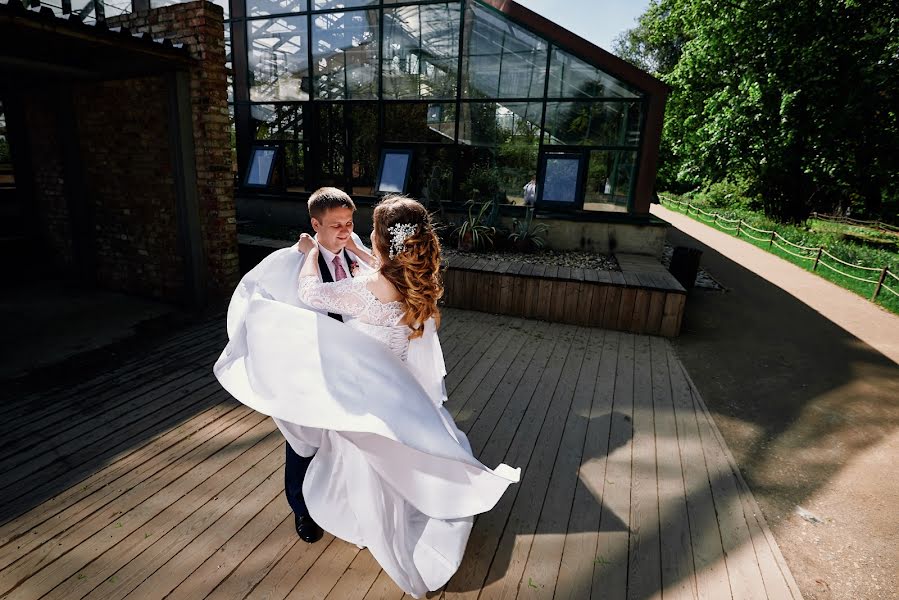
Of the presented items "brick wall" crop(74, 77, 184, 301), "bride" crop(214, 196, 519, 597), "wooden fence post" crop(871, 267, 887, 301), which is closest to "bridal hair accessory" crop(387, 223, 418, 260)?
"bride" crop(214, 196, 519, 597)

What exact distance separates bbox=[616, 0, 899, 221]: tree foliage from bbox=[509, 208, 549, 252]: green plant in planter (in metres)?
10.1

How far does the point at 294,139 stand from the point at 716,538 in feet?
32.1

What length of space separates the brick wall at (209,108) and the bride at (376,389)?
3905mm

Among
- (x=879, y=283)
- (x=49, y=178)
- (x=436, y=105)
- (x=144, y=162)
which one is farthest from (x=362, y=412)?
(x=879, y=283)

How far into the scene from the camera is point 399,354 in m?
2.14

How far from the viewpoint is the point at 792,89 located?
1320 centimetres

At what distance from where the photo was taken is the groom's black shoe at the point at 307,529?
2.29m

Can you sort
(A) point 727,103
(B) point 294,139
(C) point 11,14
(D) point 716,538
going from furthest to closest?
(A) point 727,103, (B) point 294,139, (C) point 11,14, (D) point 716,538

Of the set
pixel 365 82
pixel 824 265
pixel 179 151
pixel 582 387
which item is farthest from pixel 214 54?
pixel 824 265

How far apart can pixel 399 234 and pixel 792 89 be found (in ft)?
53.3

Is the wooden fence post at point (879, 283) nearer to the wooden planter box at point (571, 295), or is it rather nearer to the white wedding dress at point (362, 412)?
the wooden planter box at point (571, 295)

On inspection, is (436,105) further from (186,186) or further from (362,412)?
(362,412)

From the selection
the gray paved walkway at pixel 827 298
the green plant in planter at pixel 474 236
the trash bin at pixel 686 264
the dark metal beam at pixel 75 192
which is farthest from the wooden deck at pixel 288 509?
the trash bin at pixel 686 264

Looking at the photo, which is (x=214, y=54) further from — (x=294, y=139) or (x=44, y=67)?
(x=294, y=139)
